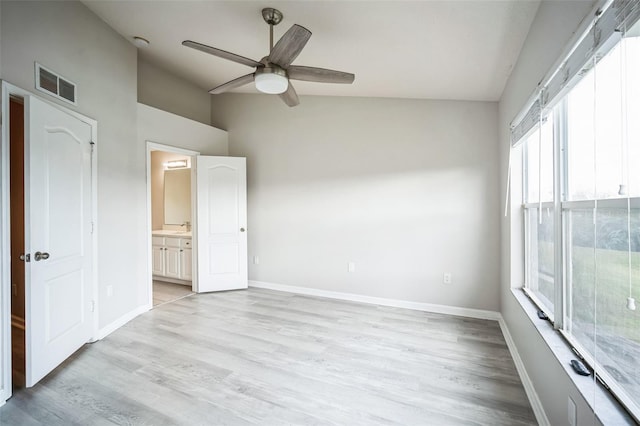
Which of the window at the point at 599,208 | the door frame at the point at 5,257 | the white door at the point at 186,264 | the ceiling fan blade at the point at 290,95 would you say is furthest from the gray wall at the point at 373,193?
the door frame at the point at 5,257

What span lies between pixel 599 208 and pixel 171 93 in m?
4.63

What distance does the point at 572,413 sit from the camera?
1256 millimetres

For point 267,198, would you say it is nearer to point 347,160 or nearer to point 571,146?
point 347,160

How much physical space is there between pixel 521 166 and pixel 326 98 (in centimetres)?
252

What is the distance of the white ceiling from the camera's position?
1988mm

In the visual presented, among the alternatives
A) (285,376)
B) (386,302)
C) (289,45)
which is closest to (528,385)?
(285,376)

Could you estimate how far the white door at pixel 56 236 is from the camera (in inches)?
78.9

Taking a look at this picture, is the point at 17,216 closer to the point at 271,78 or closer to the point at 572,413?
the point at 271,78

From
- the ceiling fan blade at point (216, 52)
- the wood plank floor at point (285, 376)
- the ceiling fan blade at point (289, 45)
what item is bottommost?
the wood plank floor at point (285, 376)

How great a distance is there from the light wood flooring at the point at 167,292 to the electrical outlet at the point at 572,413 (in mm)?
4052

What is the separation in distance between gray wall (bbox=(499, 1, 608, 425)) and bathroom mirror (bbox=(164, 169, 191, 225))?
4771mm

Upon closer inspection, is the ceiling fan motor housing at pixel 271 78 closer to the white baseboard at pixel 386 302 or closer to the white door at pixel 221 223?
the white door at pixel 221 223

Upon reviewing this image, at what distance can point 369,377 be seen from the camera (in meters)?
2.17

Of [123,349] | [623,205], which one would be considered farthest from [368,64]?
[123,349]
